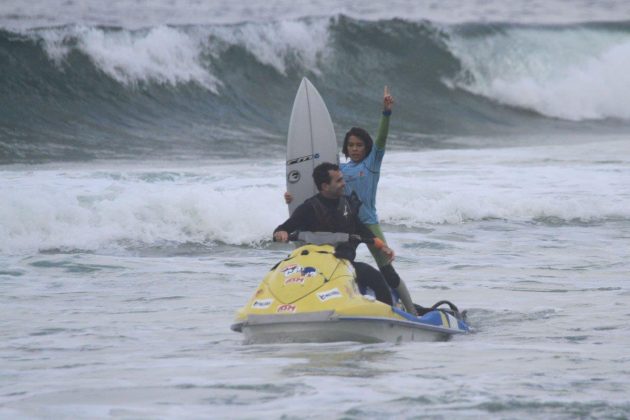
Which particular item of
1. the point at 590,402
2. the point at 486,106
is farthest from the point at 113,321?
the point at 486,106

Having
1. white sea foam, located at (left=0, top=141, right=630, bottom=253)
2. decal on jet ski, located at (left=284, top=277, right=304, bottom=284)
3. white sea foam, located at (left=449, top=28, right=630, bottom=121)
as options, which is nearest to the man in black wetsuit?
decal on jet ski, located at (left=284, top=277, right=304, bottom=284)

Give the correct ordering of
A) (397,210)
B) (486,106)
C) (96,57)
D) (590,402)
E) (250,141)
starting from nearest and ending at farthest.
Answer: (590,402) < (397,210) < (250,141) < (96,57) < (486,106)

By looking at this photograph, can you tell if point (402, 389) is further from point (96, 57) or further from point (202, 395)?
point (96, 57)

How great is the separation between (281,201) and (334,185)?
7628mm

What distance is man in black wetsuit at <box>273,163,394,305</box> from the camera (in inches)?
309

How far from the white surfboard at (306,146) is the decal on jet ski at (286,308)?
52.9 inches

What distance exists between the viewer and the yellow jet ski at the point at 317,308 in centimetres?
748

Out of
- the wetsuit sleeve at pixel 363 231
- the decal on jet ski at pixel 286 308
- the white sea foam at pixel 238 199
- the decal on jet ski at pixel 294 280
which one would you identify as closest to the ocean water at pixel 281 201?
the white sea foam at pixel 238 199

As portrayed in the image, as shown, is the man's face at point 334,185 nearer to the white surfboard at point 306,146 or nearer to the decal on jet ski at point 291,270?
the decal on jet ski at point 291,270

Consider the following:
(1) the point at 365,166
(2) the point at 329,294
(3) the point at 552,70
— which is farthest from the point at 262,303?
(3) the point at 552,70

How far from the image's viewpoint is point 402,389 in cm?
648

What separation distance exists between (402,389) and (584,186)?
12056 mm

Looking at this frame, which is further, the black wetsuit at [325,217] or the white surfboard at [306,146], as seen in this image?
the white surfboard at [306,146]

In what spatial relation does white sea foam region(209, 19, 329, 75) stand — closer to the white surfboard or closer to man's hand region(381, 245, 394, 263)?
the white surfboard
